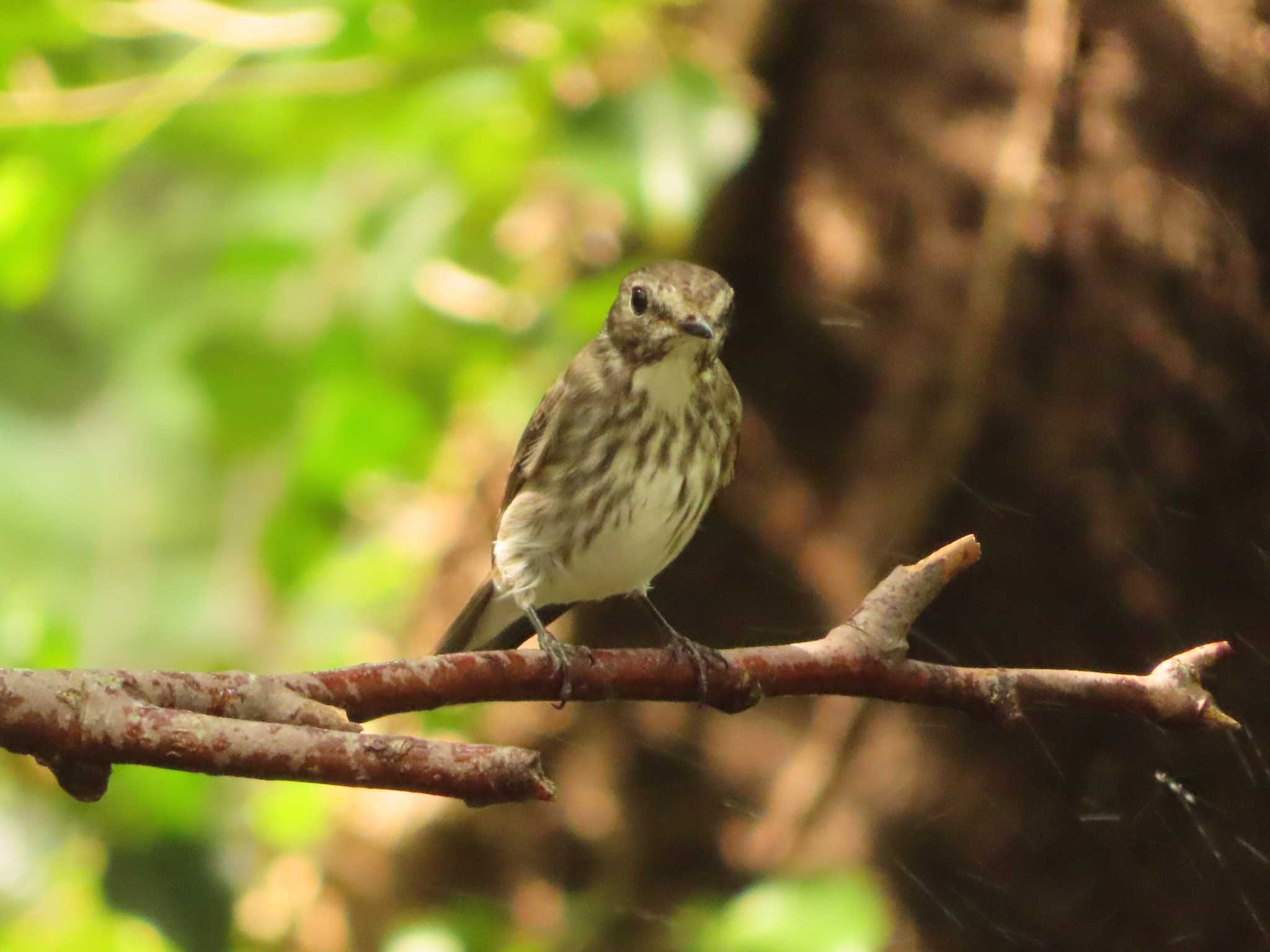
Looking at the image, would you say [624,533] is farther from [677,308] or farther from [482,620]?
[677,308]

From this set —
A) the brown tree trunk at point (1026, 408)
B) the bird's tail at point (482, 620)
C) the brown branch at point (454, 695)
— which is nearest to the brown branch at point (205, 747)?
the brown branch at point (454, 695)

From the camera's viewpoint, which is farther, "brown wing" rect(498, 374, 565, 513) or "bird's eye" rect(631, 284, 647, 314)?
"brown wing" rect(498, 374, 565, 513)

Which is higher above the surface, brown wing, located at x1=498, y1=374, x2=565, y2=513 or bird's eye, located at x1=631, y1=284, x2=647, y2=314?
bird's eye, located at x1=631, y1=284, x2=647, y2=314

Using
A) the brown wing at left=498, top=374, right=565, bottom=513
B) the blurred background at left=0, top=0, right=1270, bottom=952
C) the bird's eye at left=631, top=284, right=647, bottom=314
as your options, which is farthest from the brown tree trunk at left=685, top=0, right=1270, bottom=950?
the bird's eye at left=631, top=284, right=647, bottom=314

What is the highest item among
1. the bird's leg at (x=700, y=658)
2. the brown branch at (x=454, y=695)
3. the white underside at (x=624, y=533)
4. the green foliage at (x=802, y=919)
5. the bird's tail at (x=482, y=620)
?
the brown branch at (x=454, y=695)

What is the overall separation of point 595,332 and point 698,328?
722 millimetres

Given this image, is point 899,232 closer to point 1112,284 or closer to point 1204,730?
point 1112,284

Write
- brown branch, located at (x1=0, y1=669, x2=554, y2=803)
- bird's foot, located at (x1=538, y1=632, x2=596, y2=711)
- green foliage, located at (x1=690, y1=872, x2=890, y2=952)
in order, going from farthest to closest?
1. green foliage, located at (x1=690, y1=872, x2=890, y2=952)
2. bird's foot, located at (x1=538, y1=632, x2=596, y2=711)
3. brown branch, located at (x1=0, y1=669, x2=554, y2=803)

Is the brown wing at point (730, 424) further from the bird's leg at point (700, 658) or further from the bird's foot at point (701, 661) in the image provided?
the bird's foot at point (701, 661)

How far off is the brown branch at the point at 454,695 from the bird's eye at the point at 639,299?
477 mm

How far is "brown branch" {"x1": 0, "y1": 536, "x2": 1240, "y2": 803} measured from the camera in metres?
0.72

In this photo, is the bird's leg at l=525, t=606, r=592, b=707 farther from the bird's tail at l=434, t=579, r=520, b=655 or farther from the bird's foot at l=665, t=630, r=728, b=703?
the bird's tail at l=434, t=579, r=520, b=655

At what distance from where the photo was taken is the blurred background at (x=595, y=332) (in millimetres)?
1361

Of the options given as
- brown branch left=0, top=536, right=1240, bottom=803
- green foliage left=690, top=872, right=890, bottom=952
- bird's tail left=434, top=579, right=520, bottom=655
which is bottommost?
green foliage left=690, top=872, right=890, bottom=952
